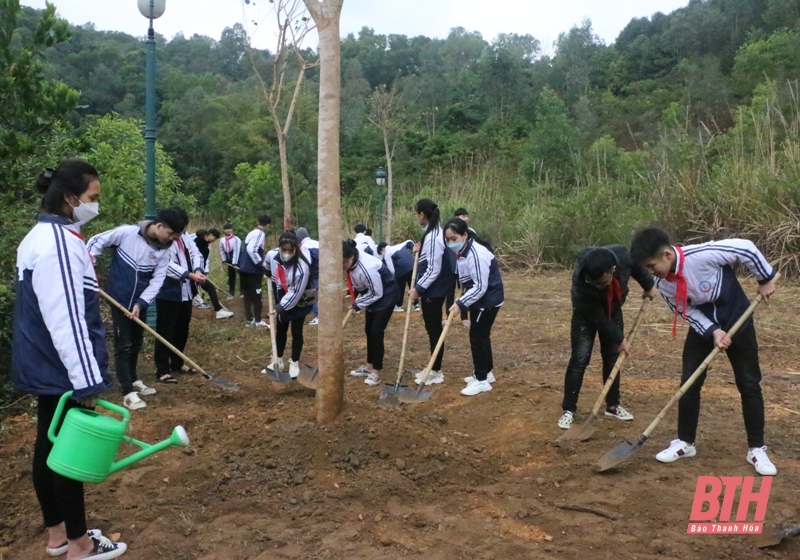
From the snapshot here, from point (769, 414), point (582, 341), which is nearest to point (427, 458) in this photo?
point (582, 341)

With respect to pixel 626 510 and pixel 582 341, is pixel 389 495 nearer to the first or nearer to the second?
pixel 626 510

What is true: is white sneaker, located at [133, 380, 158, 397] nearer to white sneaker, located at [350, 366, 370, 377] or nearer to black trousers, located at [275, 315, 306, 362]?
black trousers, located at [275, 315, 306, 362]

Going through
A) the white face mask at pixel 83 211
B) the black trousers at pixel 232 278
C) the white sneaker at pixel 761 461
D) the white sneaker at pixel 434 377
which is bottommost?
the black trousers at pixel 232 278

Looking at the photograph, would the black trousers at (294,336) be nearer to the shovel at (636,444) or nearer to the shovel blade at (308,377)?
the shovel blade at (308,377)

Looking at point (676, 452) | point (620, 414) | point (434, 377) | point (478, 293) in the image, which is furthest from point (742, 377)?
point (434, 377)

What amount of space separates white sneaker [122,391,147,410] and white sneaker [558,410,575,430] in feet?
10.9

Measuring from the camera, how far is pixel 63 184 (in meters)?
2.88

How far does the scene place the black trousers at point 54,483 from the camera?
290cm

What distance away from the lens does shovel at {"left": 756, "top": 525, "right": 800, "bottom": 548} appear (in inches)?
124

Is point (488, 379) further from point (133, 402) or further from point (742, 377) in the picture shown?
point (133, 402)

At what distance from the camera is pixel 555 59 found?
47.7 m

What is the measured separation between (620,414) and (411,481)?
2.02 meters
